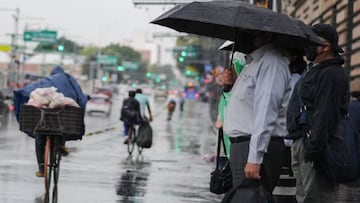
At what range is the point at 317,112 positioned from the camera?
5477 mm

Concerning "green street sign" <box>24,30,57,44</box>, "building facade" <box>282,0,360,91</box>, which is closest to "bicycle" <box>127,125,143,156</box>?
"building facade" <box>282,0,360,91</box>

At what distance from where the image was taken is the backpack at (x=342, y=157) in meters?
5.48

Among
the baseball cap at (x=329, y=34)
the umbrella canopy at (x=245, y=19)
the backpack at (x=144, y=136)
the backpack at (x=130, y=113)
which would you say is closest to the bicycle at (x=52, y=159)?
the umbrella canopy at (x=245, y=19)

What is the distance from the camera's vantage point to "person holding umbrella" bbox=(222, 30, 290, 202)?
512 cm

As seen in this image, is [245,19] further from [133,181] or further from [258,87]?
[133,181]

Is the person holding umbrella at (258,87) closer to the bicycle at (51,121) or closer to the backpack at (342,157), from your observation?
the backpack at (342,157)

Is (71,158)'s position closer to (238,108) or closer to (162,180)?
(162,180)

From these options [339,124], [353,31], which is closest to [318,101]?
[339,124]

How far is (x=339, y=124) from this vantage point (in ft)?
18.2

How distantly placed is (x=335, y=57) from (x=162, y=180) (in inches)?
293

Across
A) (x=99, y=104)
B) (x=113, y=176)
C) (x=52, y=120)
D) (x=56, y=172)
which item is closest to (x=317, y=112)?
(x=52, y=120)

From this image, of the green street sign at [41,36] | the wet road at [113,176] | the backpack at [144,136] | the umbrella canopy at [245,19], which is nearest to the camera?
the umbrella canopy at [245,19]

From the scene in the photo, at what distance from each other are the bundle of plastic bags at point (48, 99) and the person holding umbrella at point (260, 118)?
4201 millimetres

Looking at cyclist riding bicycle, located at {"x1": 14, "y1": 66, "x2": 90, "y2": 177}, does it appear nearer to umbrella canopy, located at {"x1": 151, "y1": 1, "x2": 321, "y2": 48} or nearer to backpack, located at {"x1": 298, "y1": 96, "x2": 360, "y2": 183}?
umbrella canopy, located at {"x1": 151, "y1": 1, "x2": 321, "y2": 48}
